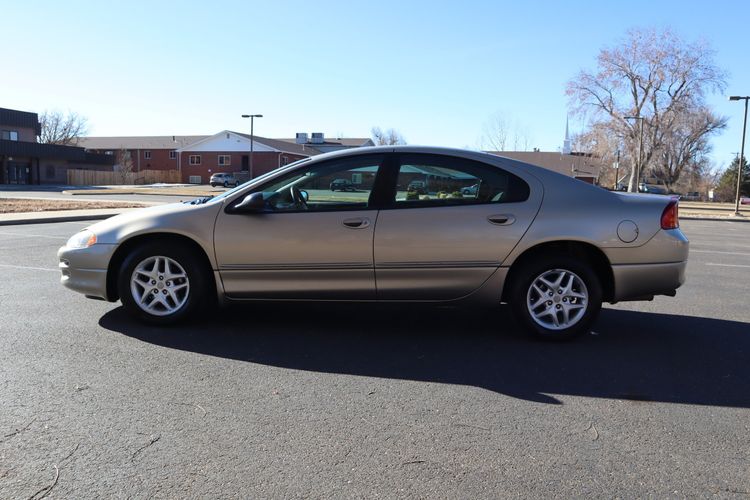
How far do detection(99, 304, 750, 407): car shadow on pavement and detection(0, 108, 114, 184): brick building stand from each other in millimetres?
59205

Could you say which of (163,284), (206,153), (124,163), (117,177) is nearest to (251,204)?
(163,284)

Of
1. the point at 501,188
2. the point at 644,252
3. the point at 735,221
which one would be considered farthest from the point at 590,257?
the point at 735,221

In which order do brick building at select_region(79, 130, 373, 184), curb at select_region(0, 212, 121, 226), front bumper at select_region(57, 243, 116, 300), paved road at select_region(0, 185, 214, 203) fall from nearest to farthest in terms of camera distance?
front bumper at select_region(57, 243, 116, 300), curb at select_region(0, 212, 121, 226), paved road at select_region(0, 185, 214, 203), brick building at select_region(79, 130, 373, 184)

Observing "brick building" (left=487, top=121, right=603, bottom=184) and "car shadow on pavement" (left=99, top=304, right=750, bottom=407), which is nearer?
"car shadow on pavement" (left=99, top=304, right=750, bottom=407)

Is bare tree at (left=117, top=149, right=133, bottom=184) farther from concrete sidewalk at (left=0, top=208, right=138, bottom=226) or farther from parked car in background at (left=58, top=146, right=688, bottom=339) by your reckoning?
parked car in background at (left=58, top=146, right=688, bottom=339)

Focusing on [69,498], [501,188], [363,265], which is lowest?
[69,498]

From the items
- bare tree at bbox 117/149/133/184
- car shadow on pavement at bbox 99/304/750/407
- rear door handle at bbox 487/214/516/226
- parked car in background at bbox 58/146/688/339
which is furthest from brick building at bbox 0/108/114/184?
rear door handle at bbox 487/214/516/226

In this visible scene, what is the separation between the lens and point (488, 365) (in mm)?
4461

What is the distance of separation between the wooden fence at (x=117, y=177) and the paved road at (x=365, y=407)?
209 ft

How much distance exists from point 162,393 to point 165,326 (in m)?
1.56

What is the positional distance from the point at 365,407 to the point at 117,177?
70.4m

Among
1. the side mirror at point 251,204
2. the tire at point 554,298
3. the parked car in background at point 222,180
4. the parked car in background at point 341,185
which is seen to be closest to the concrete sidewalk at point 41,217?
the side mirror at point 251,204

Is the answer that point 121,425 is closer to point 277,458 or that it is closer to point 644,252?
point 277,458

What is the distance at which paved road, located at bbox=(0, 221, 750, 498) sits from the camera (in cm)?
282
